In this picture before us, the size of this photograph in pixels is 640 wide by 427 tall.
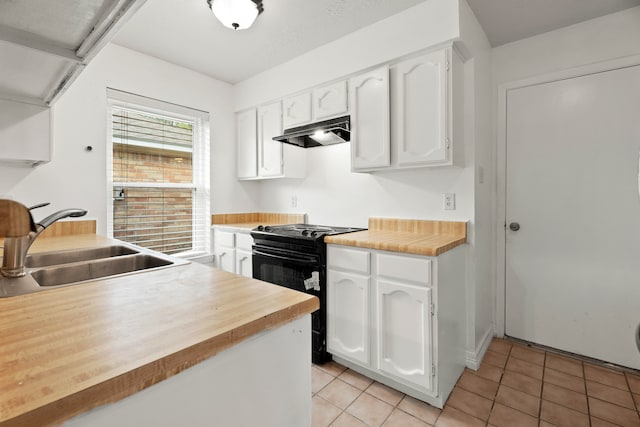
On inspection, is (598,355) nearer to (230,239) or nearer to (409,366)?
(409,366)

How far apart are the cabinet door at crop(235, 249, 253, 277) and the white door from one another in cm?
223

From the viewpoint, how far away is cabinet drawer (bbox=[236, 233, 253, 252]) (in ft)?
9.26

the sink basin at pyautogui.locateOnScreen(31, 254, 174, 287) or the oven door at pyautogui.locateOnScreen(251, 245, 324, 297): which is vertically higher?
the sink basin at pyautogui.locateOnScreen(31, 254, 174, 287)

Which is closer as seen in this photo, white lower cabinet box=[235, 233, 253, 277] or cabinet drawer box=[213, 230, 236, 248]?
white lower cabinet box=[235, 233, 253, 277]

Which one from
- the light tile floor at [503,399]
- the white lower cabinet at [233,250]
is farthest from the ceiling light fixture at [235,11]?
the light tile floor at [503,399]

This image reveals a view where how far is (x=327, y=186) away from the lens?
2.99 metres

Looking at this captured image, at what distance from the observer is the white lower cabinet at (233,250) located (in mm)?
2863

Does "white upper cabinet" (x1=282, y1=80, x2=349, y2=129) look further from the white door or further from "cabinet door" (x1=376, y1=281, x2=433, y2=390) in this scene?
"cabinet door" (x1=376, y1=281, x2=433, y2=390)

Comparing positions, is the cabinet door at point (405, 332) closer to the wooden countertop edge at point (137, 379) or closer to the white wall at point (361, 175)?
the white wall at point (361, 175)

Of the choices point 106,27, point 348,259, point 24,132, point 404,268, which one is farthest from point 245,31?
point 404,268

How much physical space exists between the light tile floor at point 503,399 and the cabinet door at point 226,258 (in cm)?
135

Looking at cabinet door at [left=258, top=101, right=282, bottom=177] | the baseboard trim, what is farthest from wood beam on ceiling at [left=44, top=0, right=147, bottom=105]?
the baseboard trim

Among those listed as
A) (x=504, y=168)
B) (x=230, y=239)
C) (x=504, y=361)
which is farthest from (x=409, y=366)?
(x=230, y=239)

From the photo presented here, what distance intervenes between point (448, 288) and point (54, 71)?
2.15 meters
